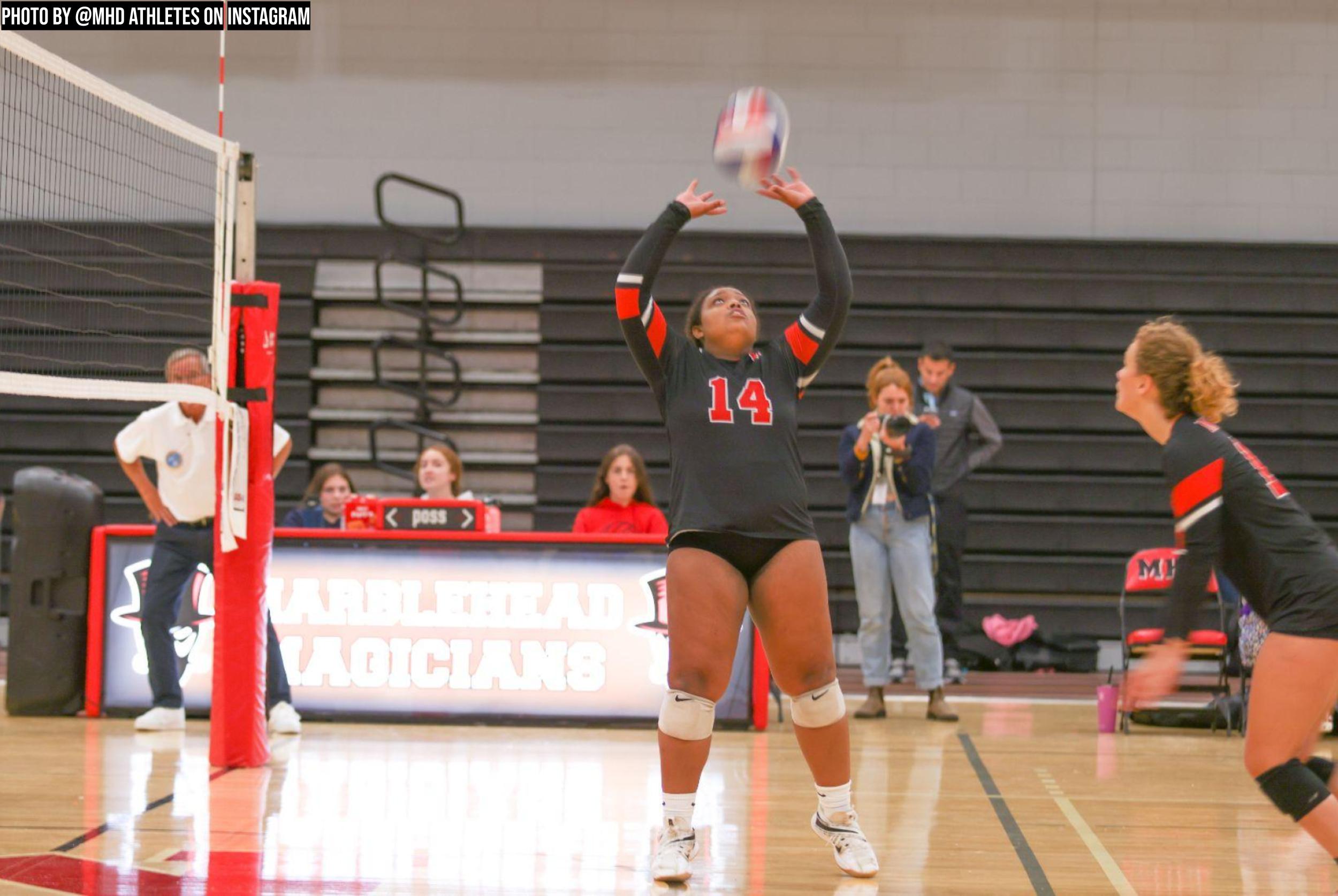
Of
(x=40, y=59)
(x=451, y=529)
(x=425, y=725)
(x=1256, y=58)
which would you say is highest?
(x=1256, y=58)

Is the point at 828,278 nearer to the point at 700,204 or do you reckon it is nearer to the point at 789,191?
the point at 789,191

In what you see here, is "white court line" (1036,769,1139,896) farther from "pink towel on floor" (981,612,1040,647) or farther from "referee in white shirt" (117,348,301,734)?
"pink towel on floor" (981,612,1040,647)

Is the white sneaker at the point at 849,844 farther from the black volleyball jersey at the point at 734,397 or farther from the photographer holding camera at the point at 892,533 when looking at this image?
the photographer holding camera at the point at 892,533

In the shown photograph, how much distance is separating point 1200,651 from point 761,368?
4328mm

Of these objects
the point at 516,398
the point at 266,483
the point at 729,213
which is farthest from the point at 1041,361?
the point at 266,483

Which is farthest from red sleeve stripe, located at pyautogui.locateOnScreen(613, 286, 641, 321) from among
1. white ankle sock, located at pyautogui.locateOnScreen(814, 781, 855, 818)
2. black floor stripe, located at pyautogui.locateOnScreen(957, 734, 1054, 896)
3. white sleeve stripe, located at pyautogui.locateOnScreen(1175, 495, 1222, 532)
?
black floor stripe, located at pyautogui.locateOnScreen(957, 734, 1054, 896)

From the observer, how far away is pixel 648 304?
3.96 meters

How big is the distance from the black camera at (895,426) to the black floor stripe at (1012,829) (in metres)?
1.55

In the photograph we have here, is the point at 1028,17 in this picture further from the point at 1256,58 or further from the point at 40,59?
the point at 40,59

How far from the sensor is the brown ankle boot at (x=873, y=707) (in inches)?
277

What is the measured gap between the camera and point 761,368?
159 inches

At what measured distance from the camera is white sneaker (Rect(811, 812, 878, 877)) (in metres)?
3.84

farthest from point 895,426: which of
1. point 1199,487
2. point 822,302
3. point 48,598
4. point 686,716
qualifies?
point 48,598

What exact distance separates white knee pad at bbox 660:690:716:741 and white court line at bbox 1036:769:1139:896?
1186 mm
